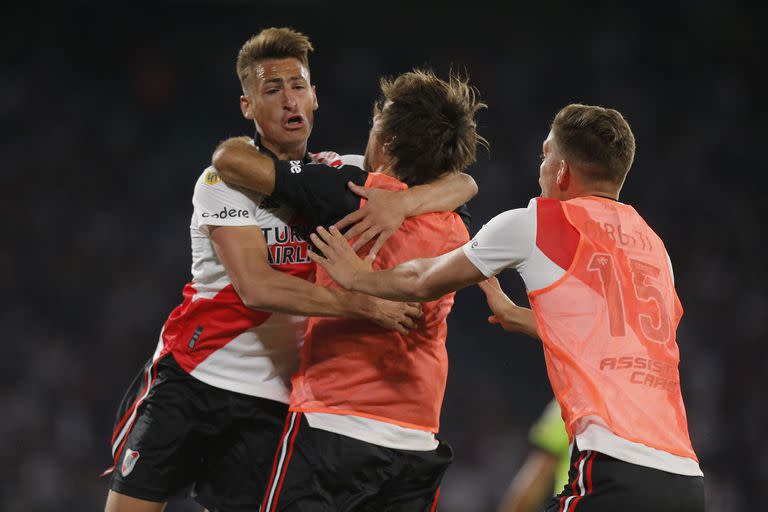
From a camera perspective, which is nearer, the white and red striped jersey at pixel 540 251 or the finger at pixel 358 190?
the white and red striped jersey at pixel 540 251

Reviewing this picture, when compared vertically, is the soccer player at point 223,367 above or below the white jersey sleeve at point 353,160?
below

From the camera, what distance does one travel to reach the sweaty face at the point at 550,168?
2975mm

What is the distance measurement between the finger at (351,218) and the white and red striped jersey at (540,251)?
0.46m

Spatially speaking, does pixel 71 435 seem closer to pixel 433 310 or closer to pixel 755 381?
pixel 433 310

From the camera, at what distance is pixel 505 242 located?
2709mm

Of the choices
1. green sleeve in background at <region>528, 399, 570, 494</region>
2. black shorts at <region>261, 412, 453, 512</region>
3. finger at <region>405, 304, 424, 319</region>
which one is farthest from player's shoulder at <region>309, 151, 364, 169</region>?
green sleeve in background at <region>528, 399, 570, 494</region>

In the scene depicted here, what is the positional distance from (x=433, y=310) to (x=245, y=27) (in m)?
9.11

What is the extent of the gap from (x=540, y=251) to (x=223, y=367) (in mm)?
1369

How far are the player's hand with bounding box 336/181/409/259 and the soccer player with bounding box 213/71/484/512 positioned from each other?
51 millimetres

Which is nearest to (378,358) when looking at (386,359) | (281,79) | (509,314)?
(386,359)

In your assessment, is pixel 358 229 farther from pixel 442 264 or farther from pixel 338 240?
pixel 442 264

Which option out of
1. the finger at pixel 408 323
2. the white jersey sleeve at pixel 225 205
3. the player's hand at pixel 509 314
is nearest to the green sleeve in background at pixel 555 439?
the player's hand at pixel 509 314

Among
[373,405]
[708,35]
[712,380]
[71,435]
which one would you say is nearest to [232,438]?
[373,405]

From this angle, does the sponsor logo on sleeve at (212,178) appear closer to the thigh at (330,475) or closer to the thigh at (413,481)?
the thigh at (330,475)
